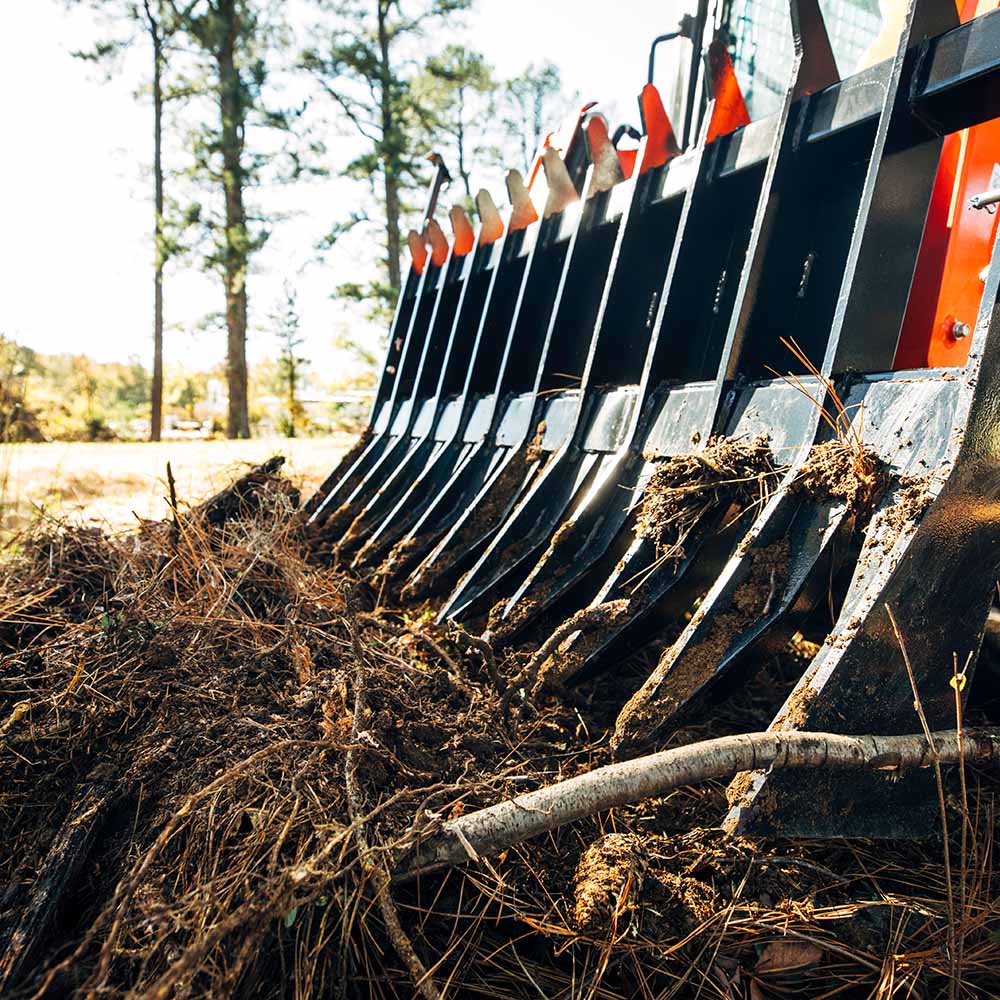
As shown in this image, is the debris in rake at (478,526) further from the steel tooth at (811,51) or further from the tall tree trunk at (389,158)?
the tall tree trunk at (389,158)

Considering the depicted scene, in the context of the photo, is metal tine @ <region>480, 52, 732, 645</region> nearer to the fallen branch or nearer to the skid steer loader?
the skid steer loader

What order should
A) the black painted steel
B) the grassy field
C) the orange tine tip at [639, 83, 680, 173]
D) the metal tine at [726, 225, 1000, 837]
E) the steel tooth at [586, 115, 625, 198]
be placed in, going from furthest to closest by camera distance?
the grassy field < the steel tooth at [586, 115, 625, 198] < the orange tine tip at [639, 83, 680, 173] < the black painted steel < the metal tine at [726, 225, 1000, 837]

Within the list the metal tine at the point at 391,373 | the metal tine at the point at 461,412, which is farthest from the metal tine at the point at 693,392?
the metal tine at the point at 391,373

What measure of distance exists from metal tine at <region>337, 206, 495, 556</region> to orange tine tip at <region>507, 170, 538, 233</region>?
0.90ft

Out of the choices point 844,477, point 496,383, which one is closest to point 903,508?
point 844,477

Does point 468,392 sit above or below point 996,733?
above

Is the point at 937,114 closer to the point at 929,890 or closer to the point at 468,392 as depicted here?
the point at 929,890

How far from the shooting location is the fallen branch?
4.60ft

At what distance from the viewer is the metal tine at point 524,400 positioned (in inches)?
127

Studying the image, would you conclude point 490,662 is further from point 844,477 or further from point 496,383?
point 496,383

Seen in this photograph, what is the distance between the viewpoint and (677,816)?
1707mm

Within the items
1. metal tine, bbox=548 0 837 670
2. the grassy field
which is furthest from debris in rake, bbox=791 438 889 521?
the grassy field

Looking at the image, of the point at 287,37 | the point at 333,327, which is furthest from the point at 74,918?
the point at 333,327

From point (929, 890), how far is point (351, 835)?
3.58 feet
